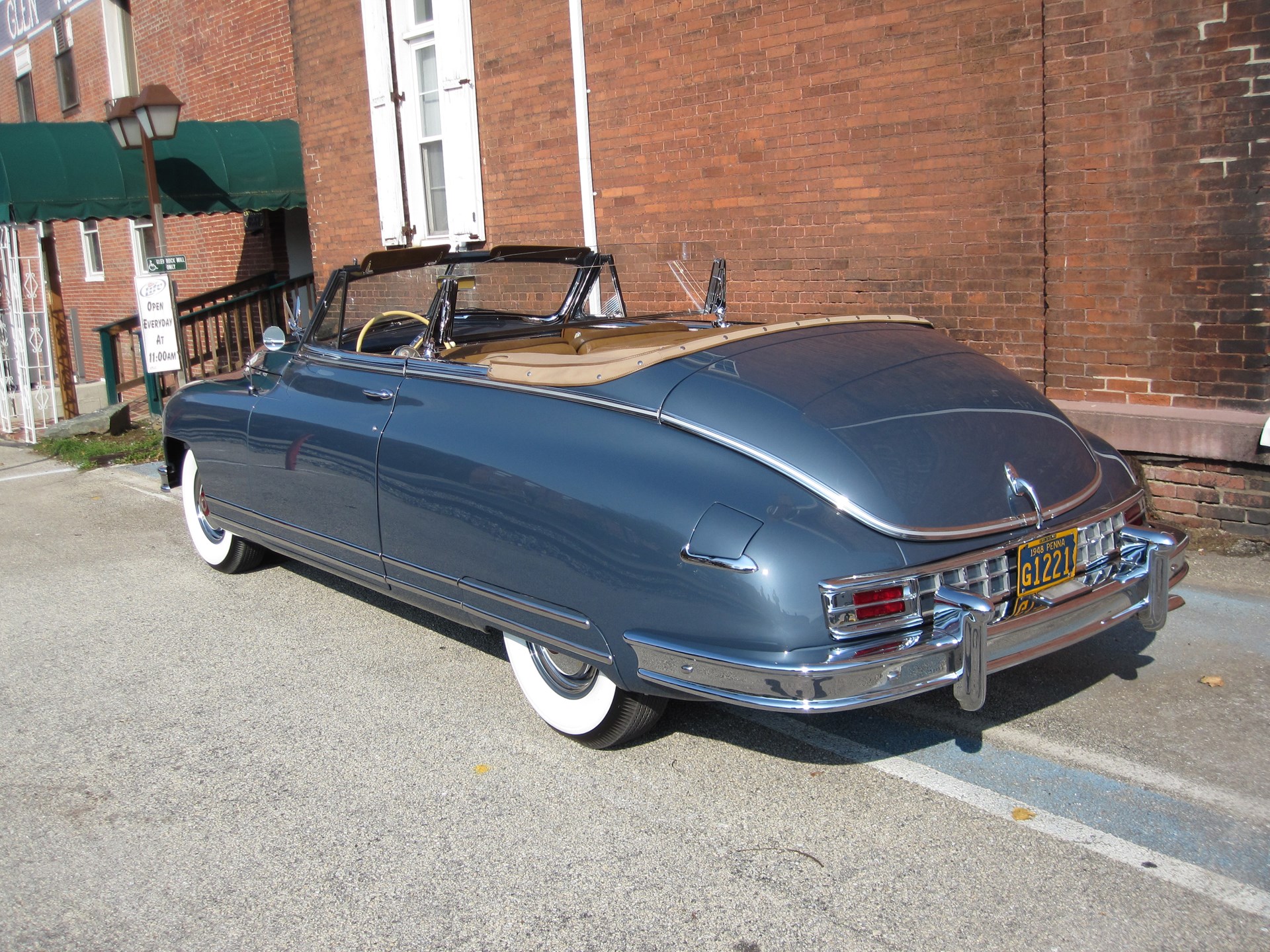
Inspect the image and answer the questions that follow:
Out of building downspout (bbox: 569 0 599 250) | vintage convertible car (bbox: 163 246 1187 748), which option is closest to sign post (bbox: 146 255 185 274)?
building downspout (bbox: 569 0 599 250)

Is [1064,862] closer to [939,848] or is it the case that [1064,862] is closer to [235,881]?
[939,848]

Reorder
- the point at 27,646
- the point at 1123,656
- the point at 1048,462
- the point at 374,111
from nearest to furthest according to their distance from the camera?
the point at 1048,462, the point at 1123,656, the point at 27,646, the point at 374,111

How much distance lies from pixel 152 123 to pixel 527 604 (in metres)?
8.61

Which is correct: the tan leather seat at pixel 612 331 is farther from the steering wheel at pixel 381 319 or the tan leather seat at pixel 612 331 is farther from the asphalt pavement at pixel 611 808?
the asphalt pavement at pixel 611 808

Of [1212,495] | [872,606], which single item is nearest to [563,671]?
[872,606]

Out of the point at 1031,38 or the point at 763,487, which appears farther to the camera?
the point at 1031,38

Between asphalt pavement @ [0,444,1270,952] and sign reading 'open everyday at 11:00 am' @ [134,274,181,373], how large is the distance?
5.57 m

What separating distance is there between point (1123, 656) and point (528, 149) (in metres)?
6.62

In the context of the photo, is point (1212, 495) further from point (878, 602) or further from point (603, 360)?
point (603, 360)

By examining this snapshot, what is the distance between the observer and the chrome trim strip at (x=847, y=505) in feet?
10.0

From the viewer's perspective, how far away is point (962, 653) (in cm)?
299

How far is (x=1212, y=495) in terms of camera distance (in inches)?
219

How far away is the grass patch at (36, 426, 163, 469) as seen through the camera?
9.93 meters

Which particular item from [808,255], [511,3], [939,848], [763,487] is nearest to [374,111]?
[511,3]
